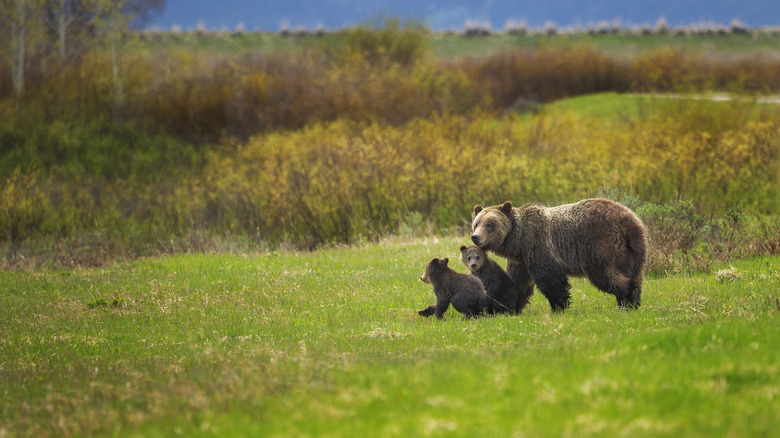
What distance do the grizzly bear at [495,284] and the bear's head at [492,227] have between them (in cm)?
24

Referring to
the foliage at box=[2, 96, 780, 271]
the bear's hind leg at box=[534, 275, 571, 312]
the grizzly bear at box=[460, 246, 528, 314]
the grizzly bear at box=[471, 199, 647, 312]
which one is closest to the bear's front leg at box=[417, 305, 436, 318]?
the grizzly bear at box=[460, 246, 528, 314]

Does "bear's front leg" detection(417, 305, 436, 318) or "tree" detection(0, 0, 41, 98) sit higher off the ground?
"tree" detection(0, 0, 41, 98)

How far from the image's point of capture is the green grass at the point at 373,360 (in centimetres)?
556

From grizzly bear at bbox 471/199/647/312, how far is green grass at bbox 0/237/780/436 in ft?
1.68

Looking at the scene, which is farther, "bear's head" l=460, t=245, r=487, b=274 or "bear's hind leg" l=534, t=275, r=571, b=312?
"bear's head" l=460, t=245, r=487, b=274

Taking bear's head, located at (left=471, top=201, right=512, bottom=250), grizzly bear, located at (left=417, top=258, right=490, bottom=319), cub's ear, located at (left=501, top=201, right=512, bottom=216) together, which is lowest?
grizzly bear, located at (left=417, top=258, right=490, bottom=319)

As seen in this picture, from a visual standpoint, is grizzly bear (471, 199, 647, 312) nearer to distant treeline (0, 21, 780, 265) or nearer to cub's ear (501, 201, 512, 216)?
cub's ear (501, 201, 512, 216)

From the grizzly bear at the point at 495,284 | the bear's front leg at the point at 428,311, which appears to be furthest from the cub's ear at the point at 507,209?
the bear's front leg at the point at 428,311

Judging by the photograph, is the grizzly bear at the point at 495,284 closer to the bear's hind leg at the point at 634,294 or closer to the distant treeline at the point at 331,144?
the bear's hind leg at the point at 634,294

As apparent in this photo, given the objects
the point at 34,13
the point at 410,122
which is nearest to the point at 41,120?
the point at 34,13

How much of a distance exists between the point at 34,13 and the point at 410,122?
2123cm

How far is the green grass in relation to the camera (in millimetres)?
5559

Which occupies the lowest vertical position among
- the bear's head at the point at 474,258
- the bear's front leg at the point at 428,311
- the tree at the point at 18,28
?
the bear's front leg at the point at 428,311

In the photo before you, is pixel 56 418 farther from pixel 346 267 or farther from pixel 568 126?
pixel 568 126
